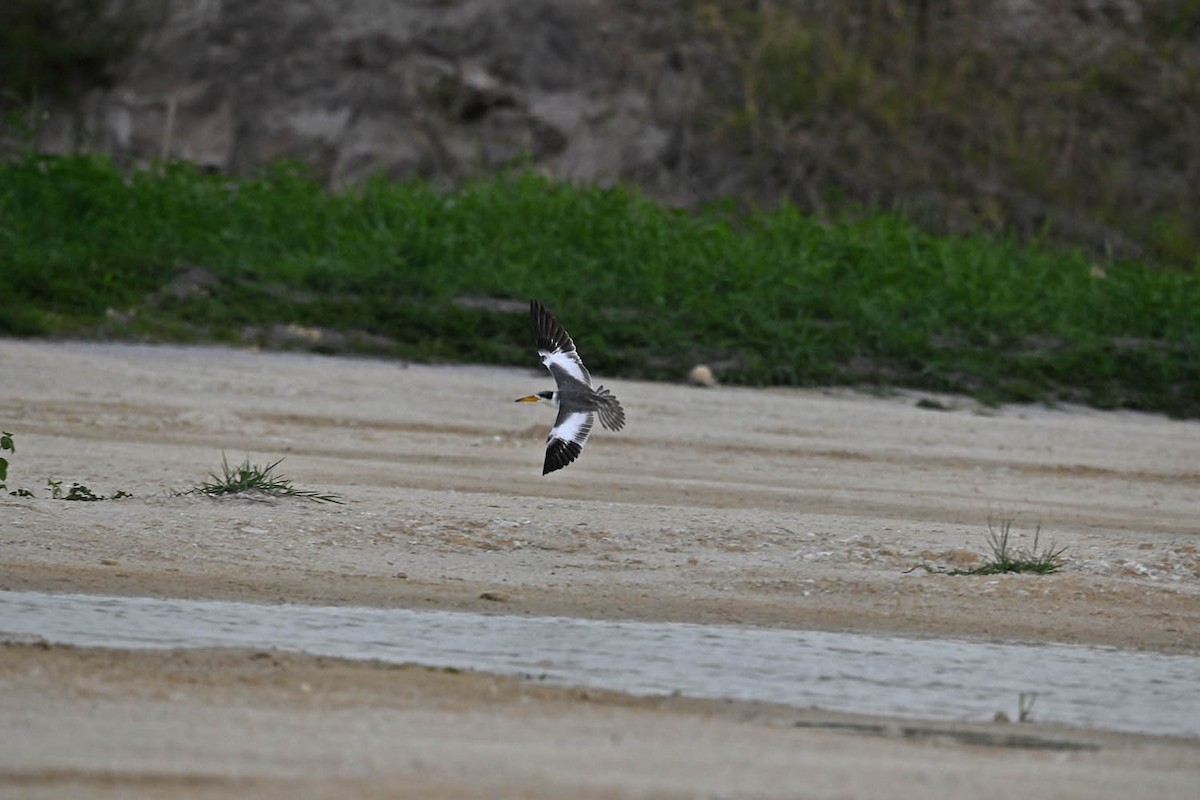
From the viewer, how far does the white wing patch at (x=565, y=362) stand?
8.00m

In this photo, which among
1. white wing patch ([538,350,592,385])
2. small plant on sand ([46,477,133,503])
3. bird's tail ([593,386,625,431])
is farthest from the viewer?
white wing patch ([538,350,592,385])

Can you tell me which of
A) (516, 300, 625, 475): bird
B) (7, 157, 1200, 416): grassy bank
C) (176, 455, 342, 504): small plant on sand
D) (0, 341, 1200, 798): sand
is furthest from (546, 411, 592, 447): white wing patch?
(7, 157, 1200, 416): grassy bank

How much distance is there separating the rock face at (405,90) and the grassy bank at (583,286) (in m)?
2.70

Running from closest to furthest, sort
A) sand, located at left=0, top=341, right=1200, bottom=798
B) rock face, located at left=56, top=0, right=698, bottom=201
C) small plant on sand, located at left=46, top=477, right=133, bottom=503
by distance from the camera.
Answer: sand, located at left=0, top=341, right=1200, bottom=798 < small plant on sand, located at left=46, top=477, right=133, bottom=503 < rock face, located at left=56, top=0, right=698, bottom=201

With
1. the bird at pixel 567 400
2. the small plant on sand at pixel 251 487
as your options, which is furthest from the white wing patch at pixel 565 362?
the small plant on sand at pixel 251 487

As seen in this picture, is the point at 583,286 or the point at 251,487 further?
the point at 583,286

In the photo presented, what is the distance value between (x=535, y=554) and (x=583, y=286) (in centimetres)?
759

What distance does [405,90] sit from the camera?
64.5 feet

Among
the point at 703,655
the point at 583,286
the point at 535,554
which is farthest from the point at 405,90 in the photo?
the point at 703,655

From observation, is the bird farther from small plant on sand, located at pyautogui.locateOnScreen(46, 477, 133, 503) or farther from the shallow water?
small plant on sand, located at pyautogui.locateOnScreen(46, 477, 133, 503)

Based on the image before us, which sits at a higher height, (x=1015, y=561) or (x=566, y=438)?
(x=566, y=438)

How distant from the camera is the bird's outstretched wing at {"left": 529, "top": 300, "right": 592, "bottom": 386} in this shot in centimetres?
800

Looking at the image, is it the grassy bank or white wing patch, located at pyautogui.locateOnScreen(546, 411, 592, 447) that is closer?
white wing patch, located at pyautogui.locateOnScreen(546, 411, 592, 447)

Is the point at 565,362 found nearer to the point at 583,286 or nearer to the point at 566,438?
the point at 566,438
